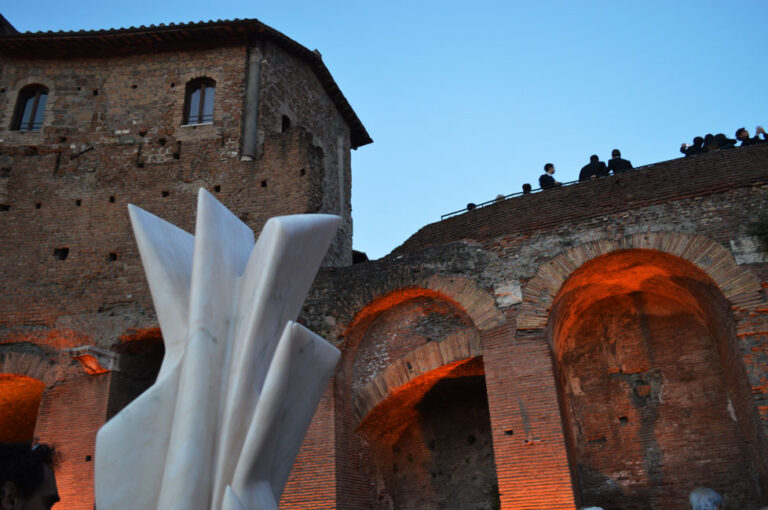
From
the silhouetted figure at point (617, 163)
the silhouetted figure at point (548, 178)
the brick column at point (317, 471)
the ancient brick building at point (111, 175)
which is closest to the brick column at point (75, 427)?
the ancient brick building at point (111, 175)

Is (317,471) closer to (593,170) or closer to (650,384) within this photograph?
(650,384)

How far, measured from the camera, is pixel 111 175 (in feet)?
39.8

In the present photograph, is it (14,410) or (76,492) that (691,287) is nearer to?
(76,492)

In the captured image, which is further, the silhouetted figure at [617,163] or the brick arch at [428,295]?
the silhouetted figure at [617,163]

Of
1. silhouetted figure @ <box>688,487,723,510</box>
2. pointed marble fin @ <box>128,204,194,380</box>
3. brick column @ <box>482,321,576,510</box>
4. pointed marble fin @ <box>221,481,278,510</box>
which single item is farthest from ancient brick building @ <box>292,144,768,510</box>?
pointed marble fin @ <box>128,204,194,380</box>

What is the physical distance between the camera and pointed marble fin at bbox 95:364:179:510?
12.8ft

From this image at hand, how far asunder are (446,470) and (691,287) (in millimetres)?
4591

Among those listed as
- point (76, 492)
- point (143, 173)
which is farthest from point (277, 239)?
point (143, 173)

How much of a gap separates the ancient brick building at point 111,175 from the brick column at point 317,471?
316cm

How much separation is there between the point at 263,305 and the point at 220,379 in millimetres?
539

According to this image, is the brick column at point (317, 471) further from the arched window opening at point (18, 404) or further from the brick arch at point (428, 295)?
the arched window opening at point (18, 404)

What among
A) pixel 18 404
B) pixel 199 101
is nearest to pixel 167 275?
pixel 18 404

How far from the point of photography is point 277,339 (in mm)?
4484

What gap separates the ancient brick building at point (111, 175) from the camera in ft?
34.7
